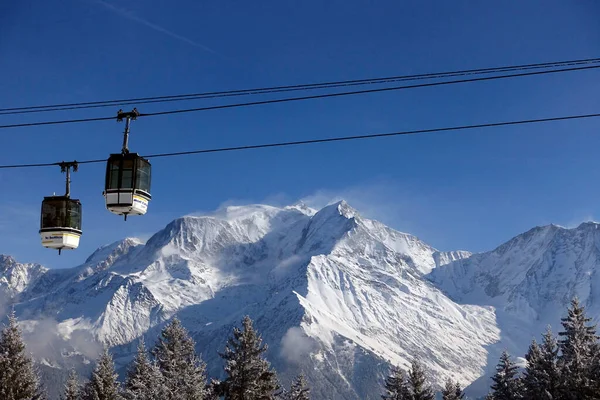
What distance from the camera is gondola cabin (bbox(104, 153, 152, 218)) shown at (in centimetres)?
2678

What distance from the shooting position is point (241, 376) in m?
54.0

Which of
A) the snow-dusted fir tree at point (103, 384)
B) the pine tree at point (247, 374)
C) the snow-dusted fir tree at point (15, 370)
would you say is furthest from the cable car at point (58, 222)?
the snow-dusted fir tree at point (103, 384)

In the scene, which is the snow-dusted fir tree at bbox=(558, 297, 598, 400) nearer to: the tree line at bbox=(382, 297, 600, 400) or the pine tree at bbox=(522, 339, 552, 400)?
the tree line at bbox=(382, 297, 600, 400)

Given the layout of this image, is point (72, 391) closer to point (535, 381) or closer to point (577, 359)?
point (535, 381)

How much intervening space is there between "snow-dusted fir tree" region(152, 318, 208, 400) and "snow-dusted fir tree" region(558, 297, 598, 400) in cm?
2570

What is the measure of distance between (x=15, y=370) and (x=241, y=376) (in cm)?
1442

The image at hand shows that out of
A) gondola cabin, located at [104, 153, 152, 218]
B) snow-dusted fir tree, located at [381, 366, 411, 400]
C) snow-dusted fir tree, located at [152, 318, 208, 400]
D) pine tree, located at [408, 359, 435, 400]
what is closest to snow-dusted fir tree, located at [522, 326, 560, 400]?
pine tree, located at [408, 359, 435, 400]

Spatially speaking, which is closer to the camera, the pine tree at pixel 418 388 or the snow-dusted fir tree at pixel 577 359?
the snow-dusted fir tree at pixel 577 359

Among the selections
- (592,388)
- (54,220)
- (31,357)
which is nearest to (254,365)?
(31,357)

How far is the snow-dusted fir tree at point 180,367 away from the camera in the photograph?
50.9m

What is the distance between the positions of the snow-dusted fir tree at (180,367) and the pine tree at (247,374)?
1.88 m

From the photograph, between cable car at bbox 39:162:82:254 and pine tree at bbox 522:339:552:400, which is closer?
cable car at bbox 39:162:82:254

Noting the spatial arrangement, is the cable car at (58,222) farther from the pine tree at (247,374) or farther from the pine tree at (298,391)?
the pine tree at (298,391)

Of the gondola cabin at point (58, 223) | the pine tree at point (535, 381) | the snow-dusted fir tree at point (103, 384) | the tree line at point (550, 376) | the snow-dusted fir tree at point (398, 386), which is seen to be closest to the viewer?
the gondola cabin at point (58, 223)
